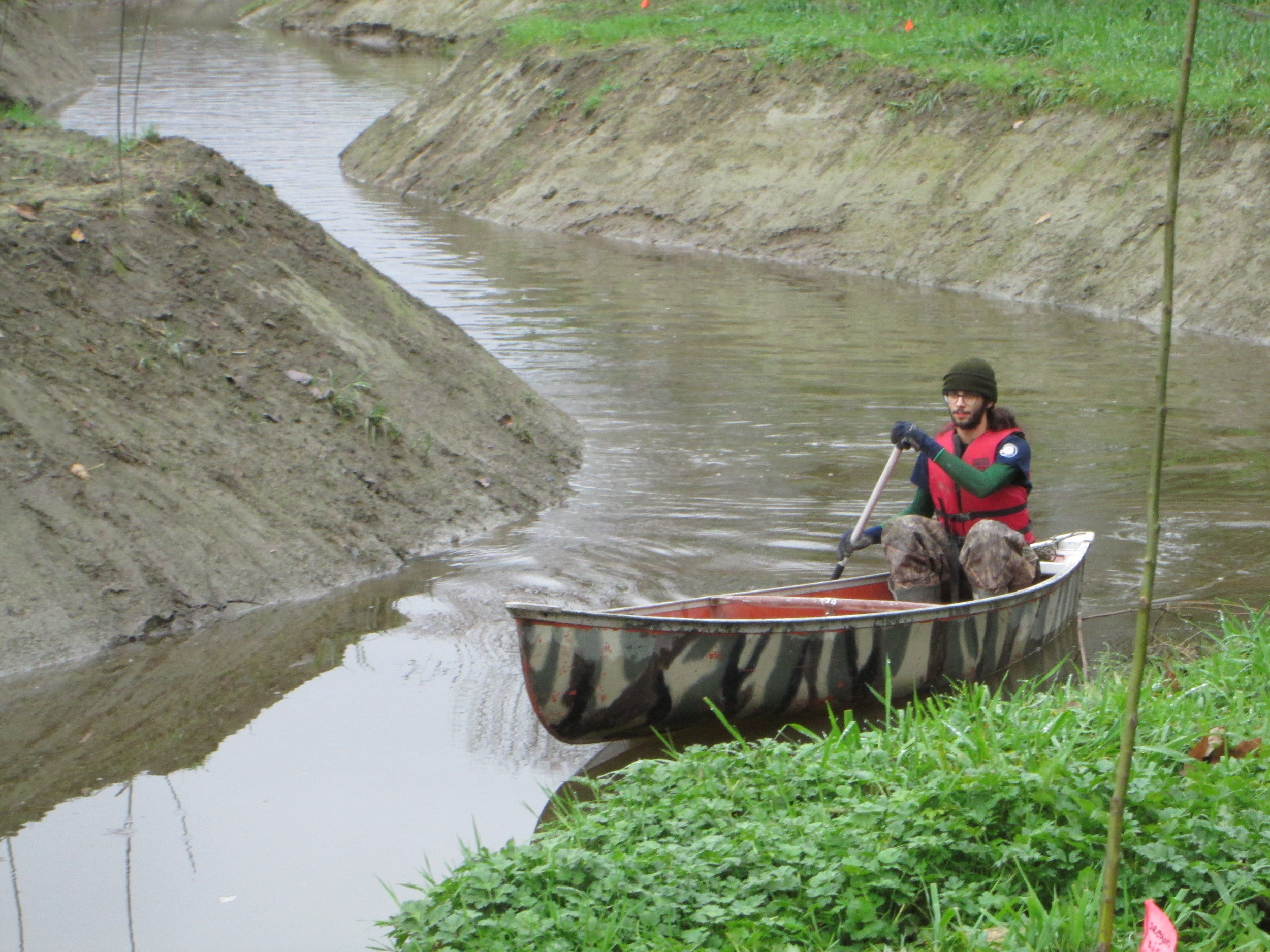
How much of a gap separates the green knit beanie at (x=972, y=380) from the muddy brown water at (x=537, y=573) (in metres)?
1.67

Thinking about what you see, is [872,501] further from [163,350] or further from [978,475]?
[163,350]

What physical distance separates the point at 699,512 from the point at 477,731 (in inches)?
146

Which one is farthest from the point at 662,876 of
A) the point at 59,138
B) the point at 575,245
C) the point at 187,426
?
the point at 575,245

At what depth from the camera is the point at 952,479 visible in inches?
290

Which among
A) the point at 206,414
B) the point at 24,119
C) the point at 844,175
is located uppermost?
the point at 24,119

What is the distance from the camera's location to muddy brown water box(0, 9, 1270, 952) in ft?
18.4

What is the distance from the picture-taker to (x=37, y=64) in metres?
35.9

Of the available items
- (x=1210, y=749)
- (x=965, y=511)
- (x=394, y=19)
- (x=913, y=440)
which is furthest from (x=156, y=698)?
(x=394, y=19)

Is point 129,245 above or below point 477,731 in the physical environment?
above

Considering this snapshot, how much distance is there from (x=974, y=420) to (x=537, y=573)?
2978 mm

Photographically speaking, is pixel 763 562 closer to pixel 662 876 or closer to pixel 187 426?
pixel 187 426

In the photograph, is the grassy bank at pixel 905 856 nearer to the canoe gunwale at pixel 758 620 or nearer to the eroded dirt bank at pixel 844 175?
the canoe gunwale at pixel 758 620

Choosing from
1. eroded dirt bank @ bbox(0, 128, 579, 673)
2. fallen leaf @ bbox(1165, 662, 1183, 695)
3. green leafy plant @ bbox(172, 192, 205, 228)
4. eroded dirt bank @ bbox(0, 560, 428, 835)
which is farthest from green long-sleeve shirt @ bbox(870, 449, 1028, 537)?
green leafy plant @ bbox(172, 192, 205, 228)

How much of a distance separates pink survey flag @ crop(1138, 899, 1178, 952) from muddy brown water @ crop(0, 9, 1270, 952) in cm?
270
